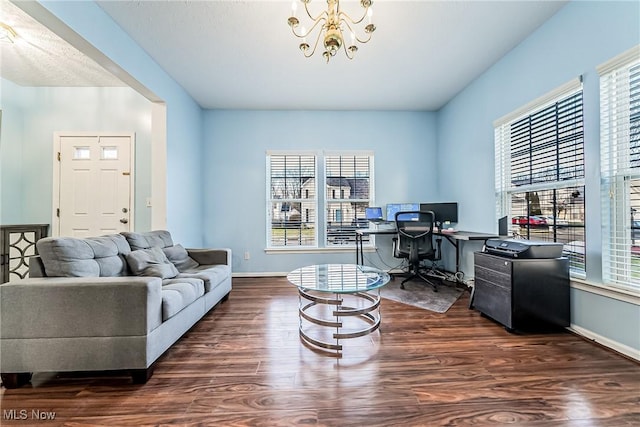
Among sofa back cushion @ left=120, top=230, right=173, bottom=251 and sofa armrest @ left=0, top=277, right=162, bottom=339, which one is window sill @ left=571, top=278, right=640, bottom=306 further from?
sofa back cushion @ left=120, top=230, right=173, bottom=251

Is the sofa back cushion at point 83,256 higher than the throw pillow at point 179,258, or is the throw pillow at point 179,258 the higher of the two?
the sofa back cushion at point 83,256

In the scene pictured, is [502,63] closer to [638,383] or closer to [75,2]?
[638,383]

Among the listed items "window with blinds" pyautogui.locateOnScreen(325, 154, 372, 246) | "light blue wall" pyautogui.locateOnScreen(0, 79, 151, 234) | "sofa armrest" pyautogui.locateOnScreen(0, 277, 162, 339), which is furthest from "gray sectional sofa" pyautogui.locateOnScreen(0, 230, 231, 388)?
"window with blinds" pyautogui.locateOnScreen(325, 154, 372, 246)

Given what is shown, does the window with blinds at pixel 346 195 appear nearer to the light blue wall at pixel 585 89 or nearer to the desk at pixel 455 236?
the desk at pixel 455 236

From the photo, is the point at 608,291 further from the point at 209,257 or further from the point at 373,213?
the point at 209,257

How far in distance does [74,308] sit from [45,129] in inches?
135

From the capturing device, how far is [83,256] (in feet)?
5.86

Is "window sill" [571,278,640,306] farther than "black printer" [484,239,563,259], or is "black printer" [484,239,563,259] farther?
"black printer" [484,239,563,259]

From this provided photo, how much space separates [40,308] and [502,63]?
14.5 ft

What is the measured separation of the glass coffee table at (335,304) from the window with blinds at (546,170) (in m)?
1.60

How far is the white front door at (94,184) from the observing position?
3416mm

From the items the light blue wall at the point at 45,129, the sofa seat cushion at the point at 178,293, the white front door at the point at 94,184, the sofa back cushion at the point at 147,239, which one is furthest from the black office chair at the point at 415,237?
the white front door at the point at 94,184

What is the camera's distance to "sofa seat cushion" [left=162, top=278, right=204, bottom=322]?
1739 mm

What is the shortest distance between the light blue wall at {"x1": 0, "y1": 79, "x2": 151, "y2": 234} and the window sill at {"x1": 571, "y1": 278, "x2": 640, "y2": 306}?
466 centimetres
